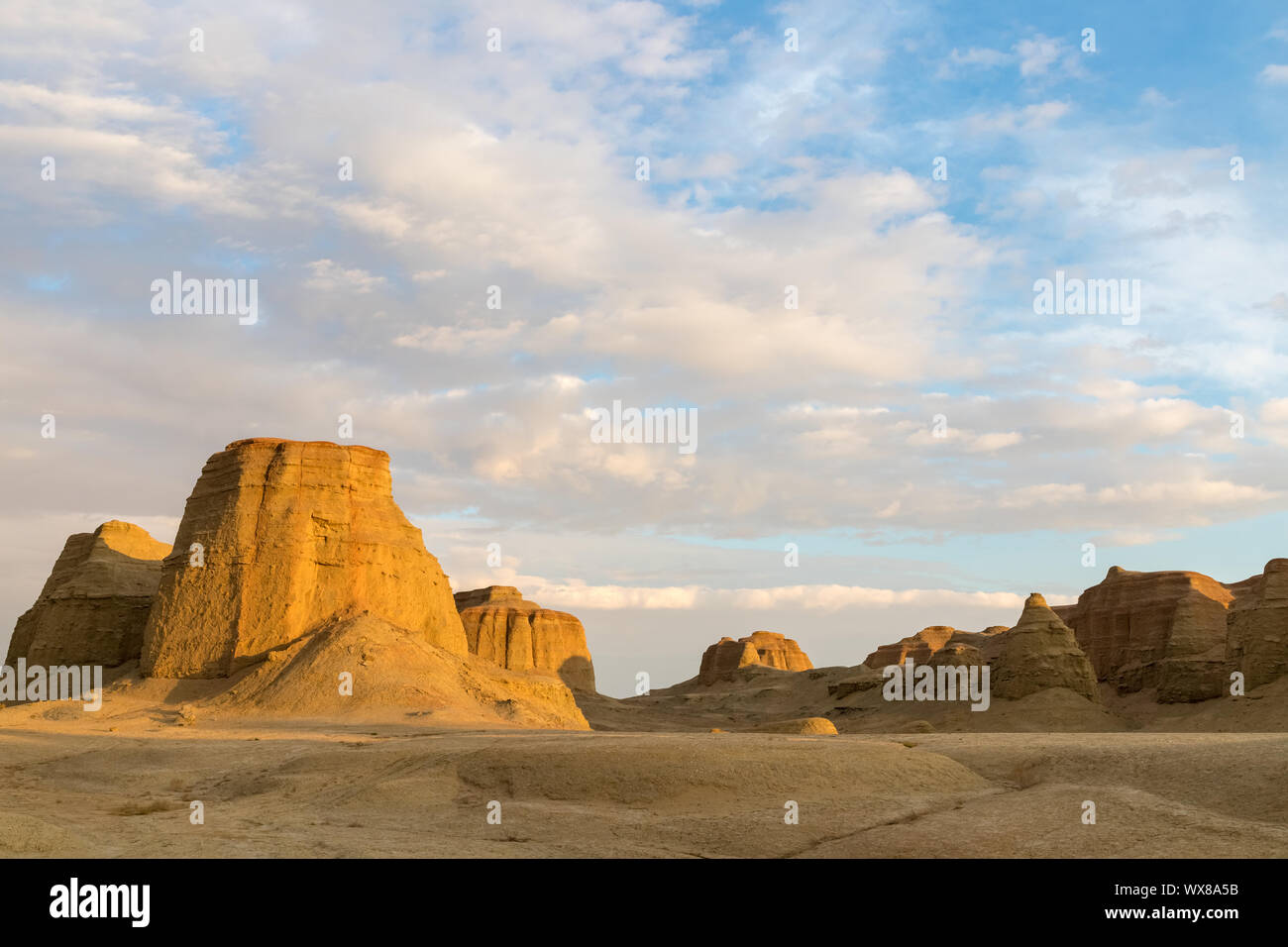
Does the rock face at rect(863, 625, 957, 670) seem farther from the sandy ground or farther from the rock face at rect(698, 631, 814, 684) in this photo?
the sandy ground

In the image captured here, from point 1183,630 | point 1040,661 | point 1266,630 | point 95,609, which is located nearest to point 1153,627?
point 1183,630

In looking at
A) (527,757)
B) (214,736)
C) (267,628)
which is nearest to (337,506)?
(267,628)

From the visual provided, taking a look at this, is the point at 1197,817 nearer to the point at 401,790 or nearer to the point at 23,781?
the point at 401,790

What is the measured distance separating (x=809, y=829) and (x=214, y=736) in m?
20.9

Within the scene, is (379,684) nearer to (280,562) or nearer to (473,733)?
(280,562)

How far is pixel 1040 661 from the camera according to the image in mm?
47375

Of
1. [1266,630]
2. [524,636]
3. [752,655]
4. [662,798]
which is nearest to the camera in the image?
[662,798]

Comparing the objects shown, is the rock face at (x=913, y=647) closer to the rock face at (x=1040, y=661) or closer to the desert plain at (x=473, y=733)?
the desert plain at (x=473, y=733)

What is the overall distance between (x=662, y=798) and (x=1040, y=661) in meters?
35.8

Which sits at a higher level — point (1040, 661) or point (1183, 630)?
point (1183, 630)

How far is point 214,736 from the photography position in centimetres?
2886

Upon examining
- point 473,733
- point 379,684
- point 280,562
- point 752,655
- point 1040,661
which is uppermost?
point 280,562

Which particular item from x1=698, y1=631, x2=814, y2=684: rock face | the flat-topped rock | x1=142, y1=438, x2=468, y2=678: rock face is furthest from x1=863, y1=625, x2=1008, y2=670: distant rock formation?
x1=142, y1=438, x2=468, y2=678: rock face

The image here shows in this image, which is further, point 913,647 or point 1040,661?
point 913,647
